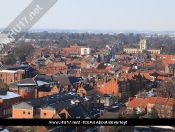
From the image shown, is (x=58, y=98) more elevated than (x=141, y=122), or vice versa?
(x=141, y=122)

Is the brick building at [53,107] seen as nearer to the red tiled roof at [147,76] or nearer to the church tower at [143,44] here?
the red tiled roof at [147,76]

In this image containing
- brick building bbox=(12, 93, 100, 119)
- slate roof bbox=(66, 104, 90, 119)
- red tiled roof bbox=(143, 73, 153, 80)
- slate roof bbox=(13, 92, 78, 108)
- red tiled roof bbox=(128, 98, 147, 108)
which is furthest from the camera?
red tiled roof bbox=(143, 73, 153, 80)

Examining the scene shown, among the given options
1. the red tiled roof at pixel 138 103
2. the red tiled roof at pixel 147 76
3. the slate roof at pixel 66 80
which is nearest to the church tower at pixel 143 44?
the red tiled roof at pixel 147 76

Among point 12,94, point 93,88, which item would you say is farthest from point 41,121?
point 93,88

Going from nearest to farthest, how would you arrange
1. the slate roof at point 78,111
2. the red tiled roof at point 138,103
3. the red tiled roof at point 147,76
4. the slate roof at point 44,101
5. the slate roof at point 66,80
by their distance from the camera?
the slate roof at point 78,111, the slate roof at point 44,101, the red tiled roof at point 138,103, the slate roof at point 66,80, the red tiled roof at point 147,76

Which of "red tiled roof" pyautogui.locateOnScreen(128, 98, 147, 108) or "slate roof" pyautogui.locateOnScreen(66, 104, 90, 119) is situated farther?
"red tiled roof" pyautogui.locateOnScreen(128, 98, 147, 108)

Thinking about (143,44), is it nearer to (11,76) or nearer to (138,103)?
(11,76)

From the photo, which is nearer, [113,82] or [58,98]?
[58,98]

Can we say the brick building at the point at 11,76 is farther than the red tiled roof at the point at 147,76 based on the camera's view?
No

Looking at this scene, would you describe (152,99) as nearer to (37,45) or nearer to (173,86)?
(173,86)

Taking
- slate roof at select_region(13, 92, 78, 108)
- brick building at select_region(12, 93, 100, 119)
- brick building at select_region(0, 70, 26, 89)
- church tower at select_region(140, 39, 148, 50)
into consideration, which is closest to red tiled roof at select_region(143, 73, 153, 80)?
brick building at select_region(0, 70, 26, 89)

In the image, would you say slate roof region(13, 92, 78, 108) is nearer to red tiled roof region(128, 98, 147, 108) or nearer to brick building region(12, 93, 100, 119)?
brick building region(12, 93, 100, 119)
